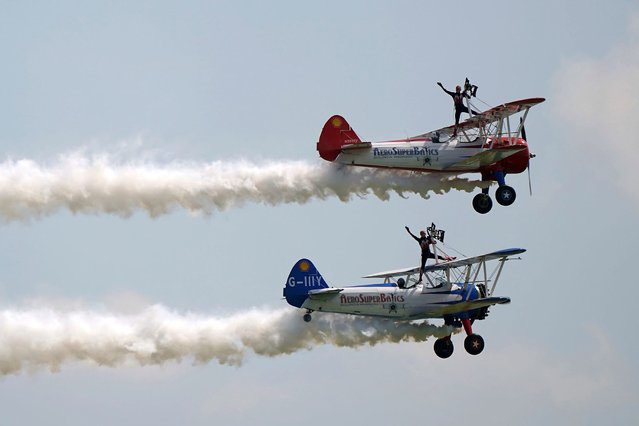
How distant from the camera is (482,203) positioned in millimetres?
65188

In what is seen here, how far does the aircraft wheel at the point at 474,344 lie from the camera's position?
210 feet

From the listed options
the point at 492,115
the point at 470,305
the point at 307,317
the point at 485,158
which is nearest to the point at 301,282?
the point at 307,317

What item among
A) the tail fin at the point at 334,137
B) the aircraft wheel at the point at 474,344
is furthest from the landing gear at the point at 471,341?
the tail fin at the point at 334,137

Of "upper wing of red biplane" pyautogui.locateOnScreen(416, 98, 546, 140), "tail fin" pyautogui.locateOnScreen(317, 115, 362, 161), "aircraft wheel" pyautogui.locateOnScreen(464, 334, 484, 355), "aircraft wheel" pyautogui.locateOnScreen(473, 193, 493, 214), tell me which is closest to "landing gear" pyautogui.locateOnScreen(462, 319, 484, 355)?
"aircraft wheel" pyautogui.locateOnScreen(464, 334, 484, 355)

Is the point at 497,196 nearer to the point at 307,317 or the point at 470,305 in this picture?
the point at 470,305

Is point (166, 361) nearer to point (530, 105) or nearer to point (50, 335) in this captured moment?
point (50, 335)

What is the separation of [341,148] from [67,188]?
25.7ft

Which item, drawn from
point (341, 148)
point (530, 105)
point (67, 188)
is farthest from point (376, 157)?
point (67, 188)

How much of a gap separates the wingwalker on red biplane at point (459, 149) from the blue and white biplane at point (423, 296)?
2137 mm

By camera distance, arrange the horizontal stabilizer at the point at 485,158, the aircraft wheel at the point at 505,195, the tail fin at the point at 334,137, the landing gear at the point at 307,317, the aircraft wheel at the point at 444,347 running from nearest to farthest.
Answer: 1. the tail fin at the point at 334,137
2. the landing gear at the point at 307,317
3. the horizontal stabilizer at the point at 485,158
4. the aircraft wheel at the point at 444,347
5. the aircraft wheel at the point at 505,195

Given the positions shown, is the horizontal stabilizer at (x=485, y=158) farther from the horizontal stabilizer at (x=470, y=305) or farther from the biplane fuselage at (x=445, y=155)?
the horizontal stabilizer at (x=470, y=305)

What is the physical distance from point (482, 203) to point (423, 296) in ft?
11.6

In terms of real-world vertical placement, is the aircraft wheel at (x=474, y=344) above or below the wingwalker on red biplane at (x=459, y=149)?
below

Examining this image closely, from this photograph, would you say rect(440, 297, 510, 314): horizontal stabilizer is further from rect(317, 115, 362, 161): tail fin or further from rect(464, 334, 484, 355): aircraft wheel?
rect(317, 115, 362, 161): tail fin
